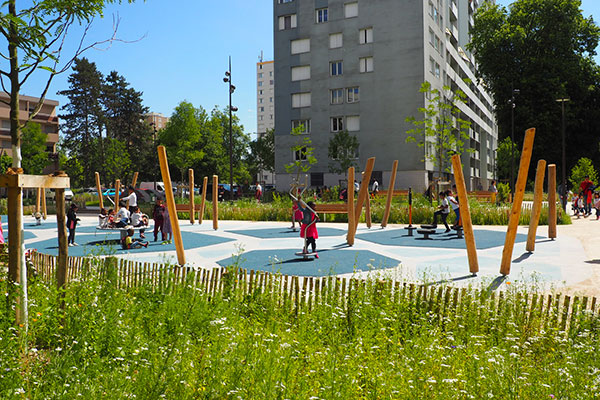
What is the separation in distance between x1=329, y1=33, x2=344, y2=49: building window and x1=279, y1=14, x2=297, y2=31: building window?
4.25 meters

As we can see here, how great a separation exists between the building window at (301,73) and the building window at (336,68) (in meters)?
2.43

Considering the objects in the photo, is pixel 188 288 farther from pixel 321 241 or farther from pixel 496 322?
pixel 321 241

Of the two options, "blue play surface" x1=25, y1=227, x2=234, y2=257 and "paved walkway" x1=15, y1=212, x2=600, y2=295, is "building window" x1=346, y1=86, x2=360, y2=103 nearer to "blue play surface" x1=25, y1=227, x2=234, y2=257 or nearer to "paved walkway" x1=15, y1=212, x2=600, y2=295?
"paved walkway" x1=15, y1=212, x2=600, y2=295

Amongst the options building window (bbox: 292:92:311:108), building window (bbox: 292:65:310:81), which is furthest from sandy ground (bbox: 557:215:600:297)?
building window (bbox: 292:65:310:81)

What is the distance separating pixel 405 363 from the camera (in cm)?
442

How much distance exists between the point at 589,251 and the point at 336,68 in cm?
3613

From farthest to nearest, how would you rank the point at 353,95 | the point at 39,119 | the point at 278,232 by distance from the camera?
the point at 39,119 → the point at 353,95 → the point at 278,232

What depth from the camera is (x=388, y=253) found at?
13.1 meters

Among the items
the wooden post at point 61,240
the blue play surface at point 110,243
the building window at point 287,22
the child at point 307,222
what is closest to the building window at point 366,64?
the building window at point 287,22

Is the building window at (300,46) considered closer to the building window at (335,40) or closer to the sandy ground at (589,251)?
the building window at (335,40)

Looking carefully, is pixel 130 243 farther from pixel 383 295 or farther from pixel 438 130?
pixel 438 130

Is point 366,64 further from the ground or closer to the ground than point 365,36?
closer to the ground

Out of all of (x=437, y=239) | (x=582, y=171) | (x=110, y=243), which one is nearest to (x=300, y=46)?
(x=582, y=171)

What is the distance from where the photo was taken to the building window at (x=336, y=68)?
4573cm
